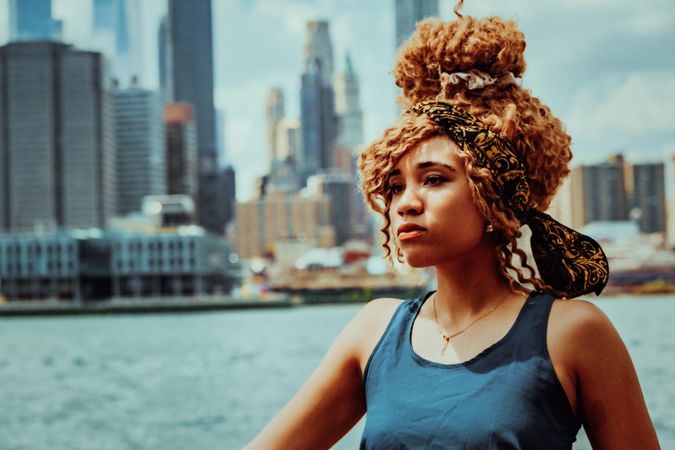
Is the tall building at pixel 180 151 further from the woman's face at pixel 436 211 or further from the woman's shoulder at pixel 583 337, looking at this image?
the woman's shoulder at pixel 583 337

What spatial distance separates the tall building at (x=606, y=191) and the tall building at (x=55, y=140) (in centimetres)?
5715

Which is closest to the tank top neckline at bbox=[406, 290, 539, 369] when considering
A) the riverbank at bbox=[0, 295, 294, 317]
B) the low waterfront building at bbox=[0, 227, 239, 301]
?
the riverbank at bbox=[0, 295, 294, 317]

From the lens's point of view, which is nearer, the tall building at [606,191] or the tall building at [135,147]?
the tall building at [606,191]

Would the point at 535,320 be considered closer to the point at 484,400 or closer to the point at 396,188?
the point at 484,400

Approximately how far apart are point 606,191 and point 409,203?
139682mm

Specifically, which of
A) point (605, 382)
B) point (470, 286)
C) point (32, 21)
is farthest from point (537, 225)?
point (32, 21)

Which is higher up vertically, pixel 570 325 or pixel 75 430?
pixel 570 325

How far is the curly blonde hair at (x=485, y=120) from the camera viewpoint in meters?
1.57

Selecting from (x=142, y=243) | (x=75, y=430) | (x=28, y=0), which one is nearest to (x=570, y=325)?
(x=75, y=430)

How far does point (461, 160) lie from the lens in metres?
1.54

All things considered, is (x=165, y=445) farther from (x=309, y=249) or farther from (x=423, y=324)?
(x=309, y=249)

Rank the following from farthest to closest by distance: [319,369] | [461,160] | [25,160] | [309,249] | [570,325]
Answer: [309,249]
[25,160]
[319,369]
[461,160]
[570,325]

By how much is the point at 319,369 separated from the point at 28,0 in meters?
167

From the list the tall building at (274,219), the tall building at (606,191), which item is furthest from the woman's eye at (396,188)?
the tall building at (274,219)
